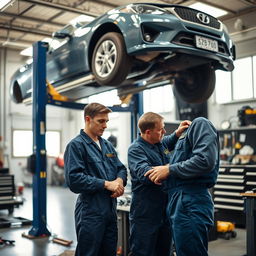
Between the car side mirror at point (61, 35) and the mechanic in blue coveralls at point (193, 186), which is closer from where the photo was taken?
the mechanic in blue coveralls at point (193, 186)

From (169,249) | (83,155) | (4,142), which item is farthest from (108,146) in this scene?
(4,142)

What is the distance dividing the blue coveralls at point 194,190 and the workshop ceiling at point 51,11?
584cm

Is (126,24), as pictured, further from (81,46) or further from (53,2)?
(53,2)

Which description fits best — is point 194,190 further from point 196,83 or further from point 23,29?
point 23,29

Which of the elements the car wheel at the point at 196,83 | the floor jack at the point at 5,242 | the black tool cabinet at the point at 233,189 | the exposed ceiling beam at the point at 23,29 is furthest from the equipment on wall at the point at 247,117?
the exposed ceiling beam at the point at 23,29

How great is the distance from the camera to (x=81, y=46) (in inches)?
171

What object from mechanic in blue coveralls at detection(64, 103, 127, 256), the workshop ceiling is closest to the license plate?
mechanic in blue coveralls at detection(64, 103, 127, 256)

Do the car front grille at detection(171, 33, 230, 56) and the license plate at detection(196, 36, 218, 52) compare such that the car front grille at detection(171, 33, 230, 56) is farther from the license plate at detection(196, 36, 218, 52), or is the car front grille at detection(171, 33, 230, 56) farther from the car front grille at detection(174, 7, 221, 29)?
the car front grille at detection(174, 7, 221, 29)

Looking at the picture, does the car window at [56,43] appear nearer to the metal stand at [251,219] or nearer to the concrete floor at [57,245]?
the concrete floor at [57,245]

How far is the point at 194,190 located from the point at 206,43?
6.70 feet

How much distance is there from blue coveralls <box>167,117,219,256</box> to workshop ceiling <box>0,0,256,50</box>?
5.84 metres

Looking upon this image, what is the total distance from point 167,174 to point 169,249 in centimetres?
62

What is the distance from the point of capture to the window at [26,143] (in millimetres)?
12617

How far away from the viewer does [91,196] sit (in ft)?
7.07
